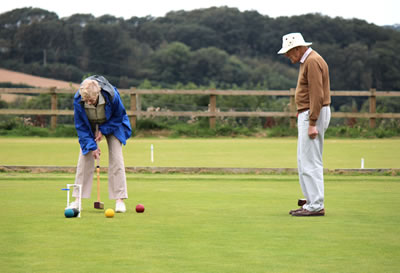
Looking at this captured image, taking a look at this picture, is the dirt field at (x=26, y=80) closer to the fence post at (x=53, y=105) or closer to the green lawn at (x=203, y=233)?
the fence post at (x=53, y=105)

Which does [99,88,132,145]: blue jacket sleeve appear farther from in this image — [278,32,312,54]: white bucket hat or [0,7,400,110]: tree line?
[0,7,400,110]: tree line

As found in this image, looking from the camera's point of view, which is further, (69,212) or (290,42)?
(290,42)

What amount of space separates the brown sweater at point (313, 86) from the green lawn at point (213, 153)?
5.64 meters

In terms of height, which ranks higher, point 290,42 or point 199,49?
point 199,49

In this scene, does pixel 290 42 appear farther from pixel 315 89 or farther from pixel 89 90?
pixel 89 90

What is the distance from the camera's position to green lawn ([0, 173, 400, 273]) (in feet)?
14.1

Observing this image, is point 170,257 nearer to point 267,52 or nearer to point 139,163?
point 139,163

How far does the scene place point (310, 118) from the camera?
21.1 feet

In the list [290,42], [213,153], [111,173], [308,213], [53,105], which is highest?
[290,42]

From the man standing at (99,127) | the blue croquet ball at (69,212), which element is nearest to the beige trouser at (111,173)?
the man standing at (99,127)

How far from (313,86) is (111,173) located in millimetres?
2033

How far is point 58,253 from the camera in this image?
4.57 m

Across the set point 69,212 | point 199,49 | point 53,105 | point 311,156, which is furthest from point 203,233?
point 199,49

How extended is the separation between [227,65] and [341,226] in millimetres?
65670
